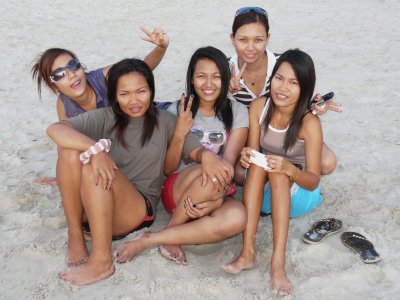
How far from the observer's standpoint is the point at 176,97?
5727 millimetres

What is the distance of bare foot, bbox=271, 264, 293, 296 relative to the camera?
2.68 meters

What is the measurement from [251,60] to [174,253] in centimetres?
172

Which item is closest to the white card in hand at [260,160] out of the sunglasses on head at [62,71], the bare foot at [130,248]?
the bare foot at [130,248]

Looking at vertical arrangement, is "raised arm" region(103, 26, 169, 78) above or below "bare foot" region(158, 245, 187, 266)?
above

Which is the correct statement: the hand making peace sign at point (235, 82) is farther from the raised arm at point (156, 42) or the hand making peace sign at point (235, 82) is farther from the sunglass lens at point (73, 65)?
the sunglass lens at point (73, 65)

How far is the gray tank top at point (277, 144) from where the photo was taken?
3129 mm

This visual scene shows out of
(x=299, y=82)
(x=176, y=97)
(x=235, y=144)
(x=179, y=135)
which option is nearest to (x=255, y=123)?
(x=235, y=144)

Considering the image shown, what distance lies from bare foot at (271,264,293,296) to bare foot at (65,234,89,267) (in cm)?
120

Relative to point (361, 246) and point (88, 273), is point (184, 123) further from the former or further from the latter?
point (361, 246)

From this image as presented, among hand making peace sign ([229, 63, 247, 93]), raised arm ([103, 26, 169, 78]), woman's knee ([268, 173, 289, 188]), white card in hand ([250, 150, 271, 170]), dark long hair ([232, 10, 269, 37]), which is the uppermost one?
dark long hair ([232, 10, 269, 37])

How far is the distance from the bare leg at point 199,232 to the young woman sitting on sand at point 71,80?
45.8 inches

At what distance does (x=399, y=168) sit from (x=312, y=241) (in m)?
1.46

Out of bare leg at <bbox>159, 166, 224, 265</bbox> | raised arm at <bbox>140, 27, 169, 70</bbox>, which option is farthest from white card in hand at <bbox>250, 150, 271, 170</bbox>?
raised arm at <bbox>140, 27, 169, 70</bbox>

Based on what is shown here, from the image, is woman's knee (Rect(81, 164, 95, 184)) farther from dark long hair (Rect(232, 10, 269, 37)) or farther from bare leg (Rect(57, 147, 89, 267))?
dark long hair (Rect(232, 10, 269, 37))
